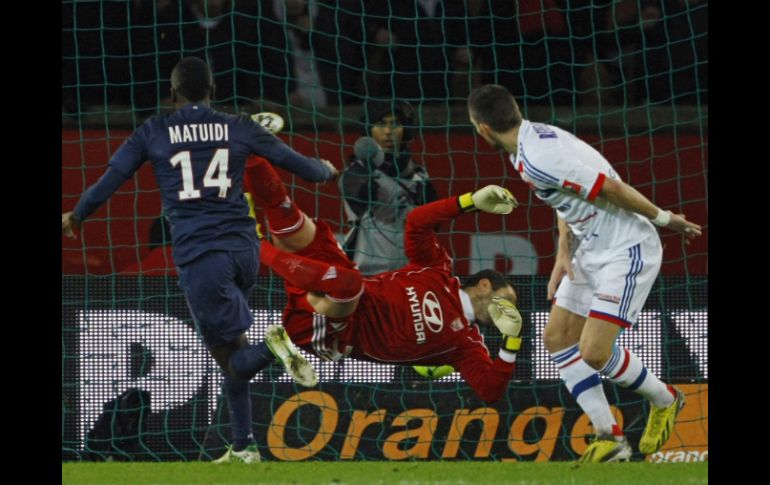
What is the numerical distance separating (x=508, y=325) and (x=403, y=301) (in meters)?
0.61

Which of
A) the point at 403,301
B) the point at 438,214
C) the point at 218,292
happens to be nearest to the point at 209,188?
the point at 218,292

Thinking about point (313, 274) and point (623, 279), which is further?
point (313, 274)

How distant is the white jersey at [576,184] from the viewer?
21.2 ft

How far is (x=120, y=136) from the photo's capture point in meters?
9.03

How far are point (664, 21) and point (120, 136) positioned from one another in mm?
4048

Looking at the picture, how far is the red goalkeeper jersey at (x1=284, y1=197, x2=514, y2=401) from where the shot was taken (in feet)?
23.8

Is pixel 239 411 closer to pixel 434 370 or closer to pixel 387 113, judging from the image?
pixel 434 370

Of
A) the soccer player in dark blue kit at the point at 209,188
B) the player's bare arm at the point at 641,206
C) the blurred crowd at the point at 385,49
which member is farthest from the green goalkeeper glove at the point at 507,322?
the blurred crowd at the point at 385,49

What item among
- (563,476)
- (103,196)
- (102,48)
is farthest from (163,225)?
(563,476)

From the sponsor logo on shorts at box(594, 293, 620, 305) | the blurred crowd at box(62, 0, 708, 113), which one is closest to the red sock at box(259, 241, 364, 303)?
the sponsor logo on shorts at box(594, 293, 620, 305)

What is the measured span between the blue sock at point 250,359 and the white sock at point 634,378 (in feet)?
5.38

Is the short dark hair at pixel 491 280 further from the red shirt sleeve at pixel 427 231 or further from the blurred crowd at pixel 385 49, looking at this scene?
the blurred crowd at pixel 385 49

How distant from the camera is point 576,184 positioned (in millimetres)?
6461

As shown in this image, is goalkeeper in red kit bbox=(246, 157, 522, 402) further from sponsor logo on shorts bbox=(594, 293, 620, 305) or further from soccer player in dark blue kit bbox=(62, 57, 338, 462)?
sponsor logo on shorts bbox=(594, 293, 620, 305)
